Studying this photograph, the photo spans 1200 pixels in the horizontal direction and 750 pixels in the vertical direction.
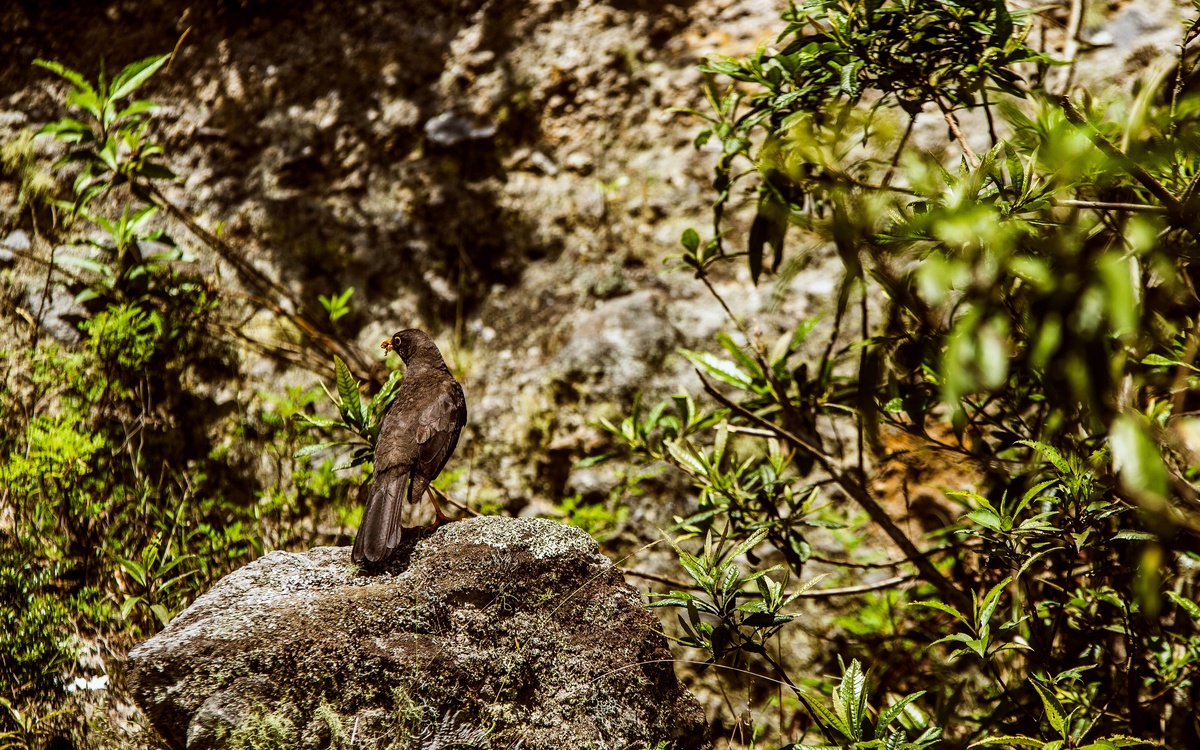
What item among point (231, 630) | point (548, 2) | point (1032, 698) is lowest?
point (1032, 698)

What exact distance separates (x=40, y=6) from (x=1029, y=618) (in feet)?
24.0

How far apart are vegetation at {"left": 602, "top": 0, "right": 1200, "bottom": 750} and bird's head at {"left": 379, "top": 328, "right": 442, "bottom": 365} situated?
104cm

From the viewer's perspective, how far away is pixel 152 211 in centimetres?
440

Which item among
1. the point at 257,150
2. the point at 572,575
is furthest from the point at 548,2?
the point at 572,575

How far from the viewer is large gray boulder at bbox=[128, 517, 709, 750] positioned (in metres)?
2.28

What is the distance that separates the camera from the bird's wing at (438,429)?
2990mm

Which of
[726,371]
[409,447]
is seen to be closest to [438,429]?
[409,447]

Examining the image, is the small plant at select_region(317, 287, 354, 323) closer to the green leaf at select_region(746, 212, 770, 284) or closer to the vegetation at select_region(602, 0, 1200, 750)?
the vegetation at select_region(602, 0, 1200, 750)

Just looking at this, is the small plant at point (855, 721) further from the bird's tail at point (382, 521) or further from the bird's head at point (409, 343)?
the bird's head at point (409, 343)

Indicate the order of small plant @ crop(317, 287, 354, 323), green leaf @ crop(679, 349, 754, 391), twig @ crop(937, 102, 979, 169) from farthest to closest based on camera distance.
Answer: small plant @ crop(317, 287, 354, 323) → green leaf @ crop(679, 349, 754, 391) → twig @ crop(937, 102, 979, 169)

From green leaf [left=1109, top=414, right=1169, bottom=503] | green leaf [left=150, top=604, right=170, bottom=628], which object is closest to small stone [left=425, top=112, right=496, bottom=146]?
green leaf [left=150, top=604, right=170, bottom=628]

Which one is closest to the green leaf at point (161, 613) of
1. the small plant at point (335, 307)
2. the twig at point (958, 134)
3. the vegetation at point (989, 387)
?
the small plant at point (335, 307)

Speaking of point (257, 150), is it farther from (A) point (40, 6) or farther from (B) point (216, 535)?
(B) point (216, 535)

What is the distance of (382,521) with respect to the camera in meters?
2.73
